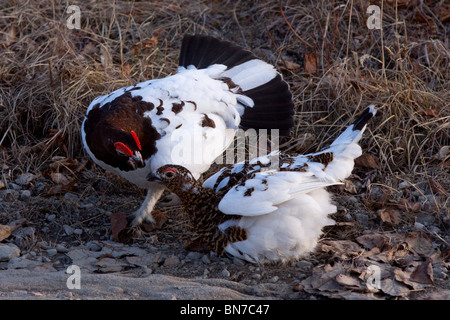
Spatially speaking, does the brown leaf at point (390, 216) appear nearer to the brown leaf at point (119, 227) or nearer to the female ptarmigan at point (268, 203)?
the female ptarmigan at point (268, 203)

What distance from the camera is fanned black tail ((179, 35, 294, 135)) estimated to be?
3830 mm

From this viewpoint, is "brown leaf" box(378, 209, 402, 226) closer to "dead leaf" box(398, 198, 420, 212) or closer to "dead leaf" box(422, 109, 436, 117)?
"dead leaf" box(398, 198, 420, 212)

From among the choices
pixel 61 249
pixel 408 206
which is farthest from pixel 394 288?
pixel 61 249

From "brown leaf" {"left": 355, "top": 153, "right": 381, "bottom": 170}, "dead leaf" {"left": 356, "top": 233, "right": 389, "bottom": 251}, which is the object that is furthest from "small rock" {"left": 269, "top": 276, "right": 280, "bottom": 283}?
"brown leaf" {"left": 355, "top": 153, "right": 381, "bottom": 170}

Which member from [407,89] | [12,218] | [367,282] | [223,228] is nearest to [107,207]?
[12,218]

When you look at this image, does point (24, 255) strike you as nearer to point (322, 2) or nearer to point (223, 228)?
point (223, 228)

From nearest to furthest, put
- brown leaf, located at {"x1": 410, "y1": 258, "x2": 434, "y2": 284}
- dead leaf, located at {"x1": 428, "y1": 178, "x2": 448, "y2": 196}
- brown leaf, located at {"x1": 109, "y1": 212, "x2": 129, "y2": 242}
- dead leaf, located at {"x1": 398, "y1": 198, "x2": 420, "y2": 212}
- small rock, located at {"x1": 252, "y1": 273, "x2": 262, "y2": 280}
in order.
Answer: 1. brown leaf, located at {"x1": 410, "y1": 258, "x2": 434, "y2": 284}
2. small rock, located at {"x1": 252, "y1": 273, "x2": 262, "y2": 280}
3. brown leaf, located at {"x1": 109, "y1": 212, "x2": 129, "y2": 242}
4. dead leaf, located at {"x1": 398, "y1": 198, "x2": 420, "y2": 212}
5. dead leaf, located at {"x1": 428, "y1": 178, "x2": 448, "y2": 196}

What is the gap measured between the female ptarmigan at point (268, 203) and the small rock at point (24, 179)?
1100 mm

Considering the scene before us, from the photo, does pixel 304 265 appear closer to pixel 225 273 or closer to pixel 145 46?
pixel 225 273

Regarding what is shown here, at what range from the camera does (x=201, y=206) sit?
3.08m

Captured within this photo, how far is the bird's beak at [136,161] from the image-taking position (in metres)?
3.16

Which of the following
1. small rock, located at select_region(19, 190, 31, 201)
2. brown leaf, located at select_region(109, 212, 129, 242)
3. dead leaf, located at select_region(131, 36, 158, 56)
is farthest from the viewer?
dead leaf, located at select_region(131, 36, 158, 56)

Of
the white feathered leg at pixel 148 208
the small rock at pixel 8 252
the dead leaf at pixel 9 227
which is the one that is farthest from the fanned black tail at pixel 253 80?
the small rock at pixel 8 252

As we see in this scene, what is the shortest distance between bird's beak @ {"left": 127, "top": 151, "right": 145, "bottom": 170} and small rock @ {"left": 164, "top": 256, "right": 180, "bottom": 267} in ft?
1.57
